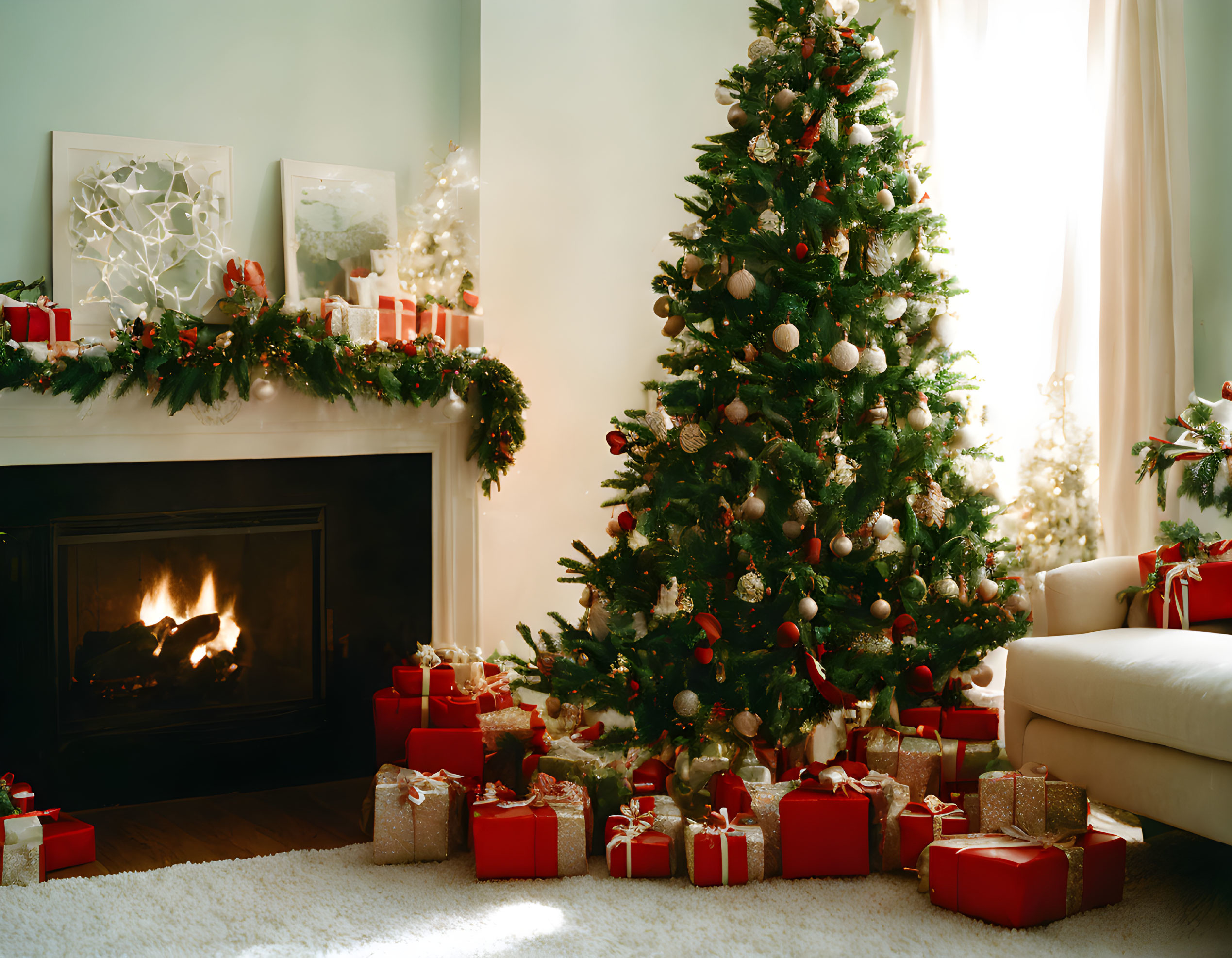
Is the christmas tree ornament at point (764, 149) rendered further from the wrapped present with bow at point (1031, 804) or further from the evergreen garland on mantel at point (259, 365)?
the wrapped present with bow at point (1031, 804)

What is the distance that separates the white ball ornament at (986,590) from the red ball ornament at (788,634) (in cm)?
54

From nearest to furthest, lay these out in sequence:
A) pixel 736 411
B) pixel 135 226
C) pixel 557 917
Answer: pixel 557 917
pixel 736 411
pixel 135 226

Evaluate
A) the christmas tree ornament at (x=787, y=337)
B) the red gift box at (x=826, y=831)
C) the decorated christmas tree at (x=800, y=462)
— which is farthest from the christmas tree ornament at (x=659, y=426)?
the red gift box at (x=826, y=831)

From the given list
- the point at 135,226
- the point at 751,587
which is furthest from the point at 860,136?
the point at 135,226

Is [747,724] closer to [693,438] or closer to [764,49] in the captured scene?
[693,438]

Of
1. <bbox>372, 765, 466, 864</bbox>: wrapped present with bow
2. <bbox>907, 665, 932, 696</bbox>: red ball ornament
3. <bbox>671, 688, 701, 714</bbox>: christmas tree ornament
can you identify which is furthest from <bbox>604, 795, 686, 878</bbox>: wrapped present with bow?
<bbox>907, 665, 932, 696</bbox>: red ball ornament

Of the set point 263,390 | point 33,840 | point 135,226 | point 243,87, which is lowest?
point 33,840

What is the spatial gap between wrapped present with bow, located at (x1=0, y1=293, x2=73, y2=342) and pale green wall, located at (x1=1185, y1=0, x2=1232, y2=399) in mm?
3382

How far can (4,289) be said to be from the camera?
8.77 feet

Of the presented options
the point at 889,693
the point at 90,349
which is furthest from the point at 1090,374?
the point at 90,349

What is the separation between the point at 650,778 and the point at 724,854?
0.33 meters

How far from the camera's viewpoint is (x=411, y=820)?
2305mm

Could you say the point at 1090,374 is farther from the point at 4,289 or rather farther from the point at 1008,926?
the point at 4,289

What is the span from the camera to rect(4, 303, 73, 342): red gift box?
8.43 ft
